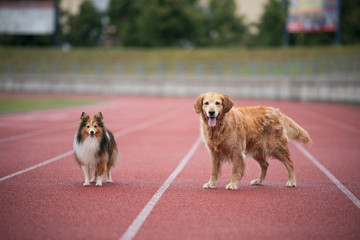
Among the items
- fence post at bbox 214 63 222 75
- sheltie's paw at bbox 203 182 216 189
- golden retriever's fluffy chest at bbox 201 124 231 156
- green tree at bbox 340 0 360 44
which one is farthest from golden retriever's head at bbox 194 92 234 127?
green tree at bbox 340 0 360 44

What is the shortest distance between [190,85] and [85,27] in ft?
142

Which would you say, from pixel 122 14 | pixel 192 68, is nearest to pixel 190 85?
pixel 192 68

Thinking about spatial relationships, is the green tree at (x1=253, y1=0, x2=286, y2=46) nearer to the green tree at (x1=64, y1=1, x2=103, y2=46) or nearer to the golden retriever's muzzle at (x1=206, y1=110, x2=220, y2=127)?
the green tree at (x1=64, y1=1, x2=103, y2=46)

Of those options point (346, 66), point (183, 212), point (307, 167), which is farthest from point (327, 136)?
point (346, 66)

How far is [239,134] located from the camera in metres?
7.18

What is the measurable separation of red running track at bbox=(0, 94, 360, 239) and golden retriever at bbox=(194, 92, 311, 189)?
1.19 feet

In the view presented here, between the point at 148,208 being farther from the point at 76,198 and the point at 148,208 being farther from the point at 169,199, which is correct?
the point at 76,198

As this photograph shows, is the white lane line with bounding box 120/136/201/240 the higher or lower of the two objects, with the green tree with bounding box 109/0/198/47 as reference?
lower

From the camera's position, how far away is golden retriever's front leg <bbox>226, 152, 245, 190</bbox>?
7.08 m

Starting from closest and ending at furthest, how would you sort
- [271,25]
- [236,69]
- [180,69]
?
[236,69] < [180,69] < [271,25]

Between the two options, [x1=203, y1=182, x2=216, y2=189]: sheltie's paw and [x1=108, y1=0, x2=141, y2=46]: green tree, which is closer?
[x1=203, y1=182, x2=216, y2=189]: sheltie's paw

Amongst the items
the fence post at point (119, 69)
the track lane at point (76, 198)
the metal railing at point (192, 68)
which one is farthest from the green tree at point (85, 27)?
the track lane at point (76, 198)

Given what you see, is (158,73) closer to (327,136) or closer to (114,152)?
(327,136)

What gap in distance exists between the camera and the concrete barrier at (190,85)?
131 feet
